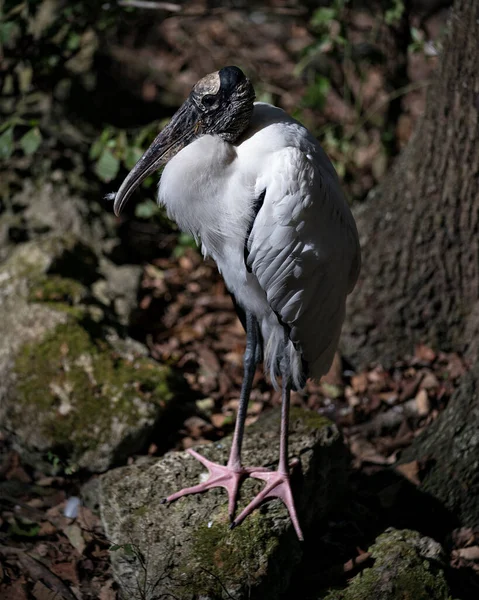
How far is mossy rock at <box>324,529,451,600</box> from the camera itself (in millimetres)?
2480

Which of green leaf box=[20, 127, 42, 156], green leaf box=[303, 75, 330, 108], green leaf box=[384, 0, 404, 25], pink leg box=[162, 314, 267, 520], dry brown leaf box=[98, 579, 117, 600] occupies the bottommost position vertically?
dry brown leaf box=[98, 579, 117, 600]

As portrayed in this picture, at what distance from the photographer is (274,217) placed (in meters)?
2.48

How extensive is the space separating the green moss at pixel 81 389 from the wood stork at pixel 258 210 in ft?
2.18

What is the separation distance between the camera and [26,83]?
16.2ft

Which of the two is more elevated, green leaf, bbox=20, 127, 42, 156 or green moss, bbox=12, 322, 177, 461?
green leaf, bbox=20, 127, 42, 156

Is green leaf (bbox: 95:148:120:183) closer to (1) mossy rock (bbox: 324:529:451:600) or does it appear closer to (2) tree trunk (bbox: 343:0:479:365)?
(2) tree trunk (bbox: 343:0:479:365)

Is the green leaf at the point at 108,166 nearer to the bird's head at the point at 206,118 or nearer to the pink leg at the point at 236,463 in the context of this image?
the bird's head at the point at 206,118

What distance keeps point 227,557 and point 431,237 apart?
2096 millimetres

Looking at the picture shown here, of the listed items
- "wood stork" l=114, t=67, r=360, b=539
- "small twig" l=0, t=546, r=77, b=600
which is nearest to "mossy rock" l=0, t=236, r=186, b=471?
"small twig" l=0, t=546, r=77, b=600

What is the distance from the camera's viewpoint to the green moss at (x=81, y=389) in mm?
3371

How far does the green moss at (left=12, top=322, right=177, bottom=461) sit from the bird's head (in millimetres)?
1080

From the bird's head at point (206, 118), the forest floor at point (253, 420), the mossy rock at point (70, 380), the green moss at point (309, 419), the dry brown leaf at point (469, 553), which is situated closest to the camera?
the bird's head at point (206, 118)

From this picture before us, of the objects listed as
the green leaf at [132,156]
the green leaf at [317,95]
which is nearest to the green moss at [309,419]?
the green leaf at [132,156]

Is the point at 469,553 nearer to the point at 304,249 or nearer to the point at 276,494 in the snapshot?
the point at 276,494
